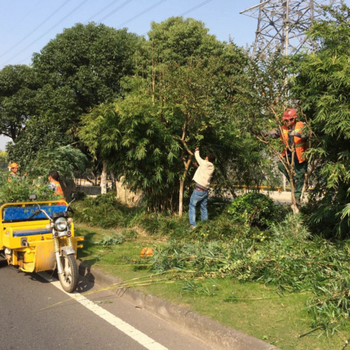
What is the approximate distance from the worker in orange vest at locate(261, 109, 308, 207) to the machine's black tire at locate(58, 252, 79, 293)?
3.89 metres

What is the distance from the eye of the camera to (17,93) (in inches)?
1043

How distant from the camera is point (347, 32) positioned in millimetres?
5180

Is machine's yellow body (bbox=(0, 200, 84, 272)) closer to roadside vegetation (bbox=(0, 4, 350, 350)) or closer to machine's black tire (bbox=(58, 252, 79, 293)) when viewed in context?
machine's black tire (bbox=(58, 252, 79, 293))

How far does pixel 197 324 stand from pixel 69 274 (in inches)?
87.0

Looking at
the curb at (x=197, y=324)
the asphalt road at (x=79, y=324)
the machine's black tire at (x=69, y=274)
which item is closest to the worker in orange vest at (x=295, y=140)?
the curb at (x=197, y=324)

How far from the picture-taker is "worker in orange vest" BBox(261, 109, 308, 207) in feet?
20.7

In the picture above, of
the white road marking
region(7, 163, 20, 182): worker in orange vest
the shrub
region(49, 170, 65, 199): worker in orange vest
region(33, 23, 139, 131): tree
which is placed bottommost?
the white road marking

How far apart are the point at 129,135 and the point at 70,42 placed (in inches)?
552

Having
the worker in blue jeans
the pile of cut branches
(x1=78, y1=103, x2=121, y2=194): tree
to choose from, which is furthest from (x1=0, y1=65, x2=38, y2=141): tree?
the pile of cut branches

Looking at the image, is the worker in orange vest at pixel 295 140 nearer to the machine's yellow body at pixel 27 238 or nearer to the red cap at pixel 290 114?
the red cap at pixel 290 114

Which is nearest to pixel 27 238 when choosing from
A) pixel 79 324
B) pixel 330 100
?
pixel 79 324

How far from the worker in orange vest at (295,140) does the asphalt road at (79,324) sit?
362 cm

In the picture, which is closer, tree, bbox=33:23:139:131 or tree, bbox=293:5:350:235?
tree, bbox=293:5:350:235

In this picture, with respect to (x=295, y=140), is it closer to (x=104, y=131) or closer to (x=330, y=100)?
(x=330, y=100)
